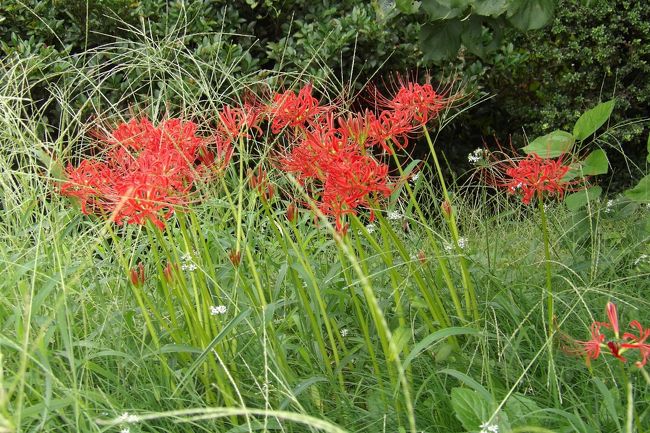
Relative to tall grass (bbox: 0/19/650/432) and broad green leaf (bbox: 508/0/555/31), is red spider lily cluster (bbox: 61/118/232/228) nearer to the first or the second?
tall grass (bbox: 0/19/650/432)

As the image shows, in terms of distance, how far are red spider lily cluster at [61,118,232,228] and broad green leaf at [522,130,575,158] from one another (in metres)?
1.02

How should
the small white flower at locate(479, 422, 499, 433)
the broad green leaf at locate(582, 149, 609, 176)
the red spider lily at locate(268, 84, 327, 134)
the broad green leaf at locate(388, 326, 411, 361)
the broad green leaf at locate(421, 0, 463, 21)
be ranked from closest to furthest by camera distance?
1. the small white flower at locate(479, 422, 499, 433)
2. the broad green leaf at locate(388, 326, 411, 361)
3. the red spider lily at locate(268, 84, 327, 134)
4. the broad green leaf at locate(421, 0, 463, 21)
5. the broad green leaf at locate(582, 149, 609, 176)

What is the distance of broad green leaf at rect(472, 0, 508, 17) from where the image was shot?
273cm

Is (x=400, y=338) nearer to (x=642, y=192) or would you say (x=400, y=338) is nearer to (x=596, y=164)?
(x=596, y=164)

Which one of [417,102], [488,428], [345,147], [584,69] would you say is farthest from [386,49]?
[488,428]

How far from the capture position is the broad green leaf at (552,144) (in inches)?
111

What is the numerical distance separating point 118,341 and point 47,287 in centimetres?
51

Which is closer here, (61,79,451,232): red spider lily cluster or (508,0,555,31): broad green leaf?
(61,79,451,232): red spider lily cluster

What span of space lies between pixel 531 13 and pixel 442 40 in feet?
1.21

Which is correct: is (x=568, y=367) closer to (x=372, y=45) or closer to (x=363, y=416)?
(x=363, y=416)

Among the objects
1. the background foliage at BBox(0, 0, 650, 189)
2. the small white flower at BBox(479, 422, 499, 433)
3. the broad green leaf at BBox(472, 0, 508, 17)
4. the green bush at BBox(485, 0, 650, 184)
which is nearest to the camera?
the small white flower at BBox(479, 422, 499, 433)

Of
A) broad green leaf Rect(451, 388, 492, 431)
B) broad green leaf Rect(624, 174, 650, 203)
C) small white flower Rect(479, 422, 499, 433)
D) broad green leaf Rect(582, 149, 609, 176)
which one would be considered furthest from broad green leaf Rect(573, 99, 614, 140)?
small white flower Rect(479, 422, 499, 433)

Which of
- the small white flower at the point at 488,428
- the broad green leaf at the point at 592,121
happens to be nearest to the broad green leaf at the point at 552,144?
the broad green leaf at the point at 592,121

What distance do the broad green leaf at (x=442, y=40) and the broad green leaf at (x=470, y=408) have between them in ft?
4.49
